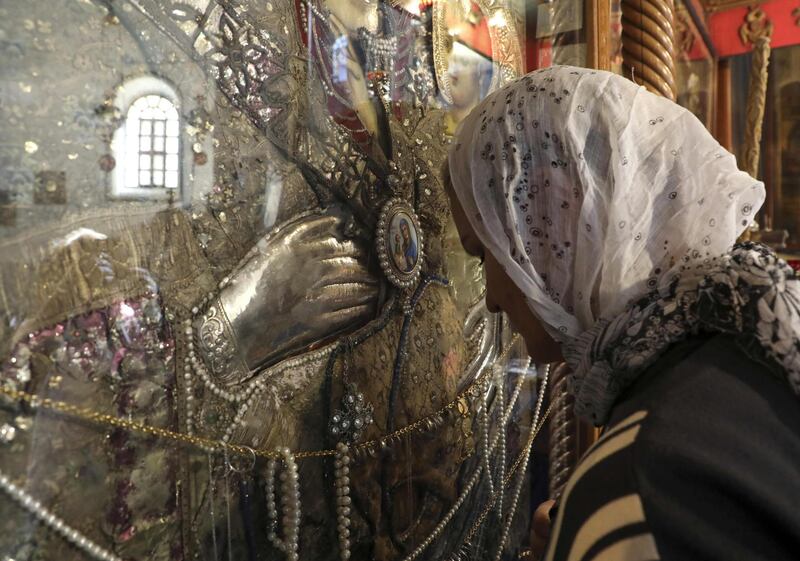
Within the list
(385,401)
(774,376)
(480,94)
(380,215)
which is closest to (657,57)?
(480,94)

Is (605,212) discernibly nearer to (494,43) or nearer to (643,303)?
(643,303)

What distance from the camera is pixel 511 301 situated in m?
0.79

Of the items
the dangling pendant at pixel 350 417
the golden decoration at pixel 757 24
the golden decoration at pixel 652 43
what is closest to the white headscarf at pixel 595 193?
the dangling pendant at pixel 350 417

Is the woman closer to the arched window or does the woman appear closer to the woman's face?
the woman's face

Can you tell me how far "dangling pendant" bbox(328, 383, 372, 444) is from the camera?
0.82 m

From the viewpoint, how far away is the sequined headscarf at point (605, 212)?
22.6 inches

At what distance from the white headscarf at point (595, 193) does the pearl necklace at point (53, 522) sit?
1.68 ft

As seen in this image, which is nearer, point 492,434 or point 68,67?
point 68,67

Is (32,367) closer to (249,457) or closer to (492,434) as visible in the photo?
(249,457)

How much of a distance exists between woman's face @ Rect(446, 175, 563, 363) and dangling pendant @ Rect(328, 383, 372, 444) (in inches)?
9.2

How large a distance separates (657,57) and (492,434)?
3.23 ft

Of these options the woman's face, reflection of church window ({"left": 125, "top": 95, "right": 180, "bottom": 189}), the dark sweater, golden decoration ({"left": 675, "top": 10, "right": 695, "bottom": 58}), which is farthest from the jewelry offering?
golden decoration ({"left": 675, "top": 10, "right": 695, "bottom": 58})

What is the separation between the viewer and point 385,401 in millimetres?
919

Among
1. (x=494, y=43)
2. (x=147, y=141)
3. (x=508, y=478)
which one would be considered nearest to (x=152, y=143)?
(x=147, y=141)
